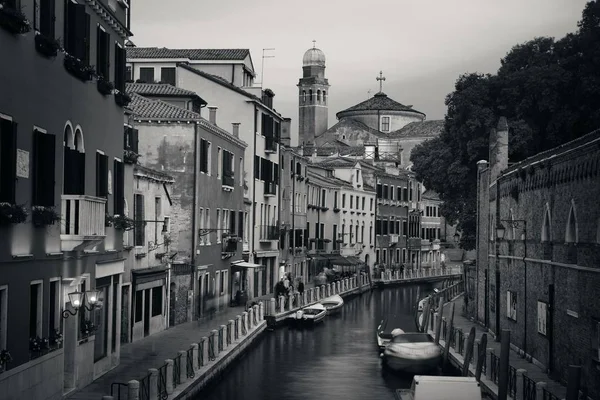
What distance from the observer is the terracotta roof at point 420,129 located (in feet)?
356

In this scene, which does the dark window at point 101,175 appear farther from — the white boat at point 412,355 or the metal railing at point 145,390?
the white boat at point 412,355

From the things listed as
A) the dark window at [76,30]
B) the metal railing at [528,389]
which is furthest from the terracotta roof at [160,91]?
the metal railing at [528,389]

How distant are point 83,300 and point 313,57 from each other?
104888 mm

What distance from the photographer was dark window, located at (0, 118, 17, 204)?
15828 millimetres

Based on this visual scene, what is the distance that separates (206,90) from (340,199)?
2644 centimetres

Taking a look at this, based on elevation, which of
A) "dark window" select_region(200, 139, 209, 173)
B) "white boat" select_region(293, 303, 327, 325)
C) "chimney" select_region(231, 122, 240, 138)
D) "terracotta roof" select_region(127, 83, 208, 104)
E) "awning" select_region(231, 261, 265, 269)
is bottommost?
"white boat" select_region(293, 303, 327, 325)

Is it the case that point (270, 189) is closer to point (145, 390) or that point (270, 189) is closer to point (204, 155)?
point (204, 155)

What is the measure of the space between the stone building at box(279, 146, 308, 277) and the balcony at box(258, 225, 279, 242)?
2074mm

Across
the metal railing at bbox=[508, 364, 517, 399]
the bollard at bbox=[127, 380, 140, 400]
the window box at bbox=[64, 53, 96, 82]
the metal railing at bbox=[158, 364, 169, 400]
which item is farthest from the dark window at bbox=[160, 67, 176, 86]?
the bollard at bbox=[127, 380, 140, 400]

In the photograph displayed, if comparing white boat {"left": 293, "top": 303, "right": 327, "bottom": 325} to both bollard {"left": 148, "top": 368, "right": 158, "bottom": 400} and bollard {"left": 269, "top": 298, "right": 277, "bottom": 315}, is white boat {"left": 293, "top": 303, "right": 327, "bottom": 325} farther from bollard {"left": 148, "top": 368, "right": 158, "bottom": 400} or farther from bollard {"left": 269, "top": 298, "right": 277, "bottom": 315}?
bollard {"left": 148, "top": 368, "right": 158, "bottom": 400}

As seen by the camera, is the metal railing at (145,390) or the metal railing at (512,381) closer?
the metal railing at (145,390)

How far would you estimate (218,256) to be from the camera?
42.2 metres

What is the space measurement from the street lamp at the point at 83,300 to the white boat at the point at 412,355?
40.9 ft

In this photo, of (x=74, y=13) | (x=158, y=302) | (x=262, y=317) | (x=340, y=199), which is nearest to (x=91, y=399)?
(x=74, y=13)
